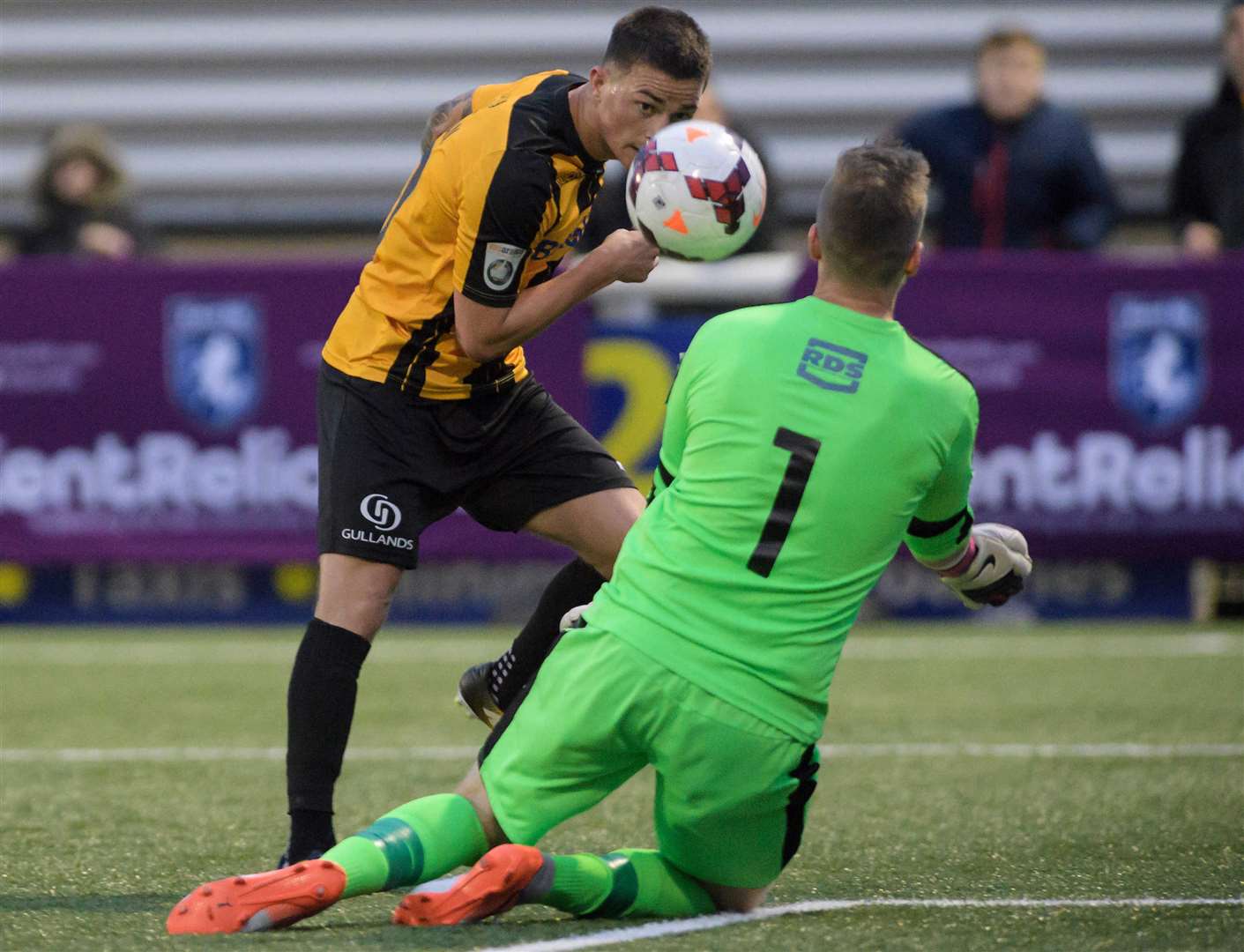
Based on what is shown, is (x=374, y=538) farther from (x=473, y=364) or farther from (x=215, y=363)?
(x=215, y=363)

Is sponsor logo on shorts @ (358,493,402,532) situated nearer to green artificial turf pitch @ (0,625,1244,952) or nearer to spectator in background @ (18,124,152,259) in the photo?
green artificial turf pitch @ (0,625,1244,952)

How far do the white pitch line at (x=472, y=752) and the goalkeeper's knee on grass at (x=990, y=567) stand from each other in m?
2.00

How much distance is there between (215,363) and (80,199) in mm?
1397

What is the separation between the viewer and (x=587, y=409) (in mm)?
8648

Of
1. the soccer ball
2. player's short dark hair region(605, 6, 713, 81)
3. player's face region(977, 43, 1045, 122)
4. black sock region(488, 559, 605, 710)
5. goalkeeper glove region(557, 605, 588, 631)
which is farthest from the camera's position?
player's face region(977, 43, 1045, 122)

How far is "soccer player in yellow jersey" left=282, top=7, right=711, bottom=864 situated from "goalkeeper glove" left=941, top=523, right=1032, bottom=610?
870 millimetres

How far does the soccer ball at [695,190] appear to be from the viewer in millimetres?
3883

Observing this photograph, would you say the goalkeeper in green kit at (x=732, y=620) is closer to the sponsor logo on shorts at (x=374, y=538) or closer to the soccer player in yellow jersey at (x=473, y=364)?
the soccer player in yellow jersey at (x=473, y=364)

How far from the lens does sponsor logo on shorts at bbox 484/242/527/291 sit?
13.2 ft

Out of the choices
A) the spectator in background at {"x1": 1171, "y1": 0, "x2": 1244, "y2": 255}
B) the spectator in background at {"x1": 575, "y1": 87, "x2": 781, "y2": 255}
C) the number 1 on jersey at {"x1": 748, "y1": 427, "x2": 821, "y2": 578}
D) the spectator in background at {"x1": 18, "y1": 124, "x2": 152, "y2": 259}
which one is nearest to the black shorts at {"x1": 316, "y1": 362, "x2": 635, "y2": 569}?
the number 1 on jersey at {"x1": 748, "y1": 427, "x2": 821, "y2": 578}

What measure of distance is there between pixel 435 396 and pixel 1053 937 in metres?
1.70

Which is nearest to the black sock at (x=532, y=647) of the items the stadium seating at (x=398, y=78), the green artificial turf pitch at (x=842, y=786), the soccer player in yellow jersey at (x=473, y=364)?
the soccer player in yellow jersey at (x=473, y=364)

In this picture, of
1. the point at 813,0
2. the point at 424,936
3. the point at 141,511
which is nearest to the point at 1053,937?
the point at 424,936

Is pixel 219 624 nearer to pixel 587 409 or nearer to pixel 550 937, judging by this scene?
pixel 587 409
